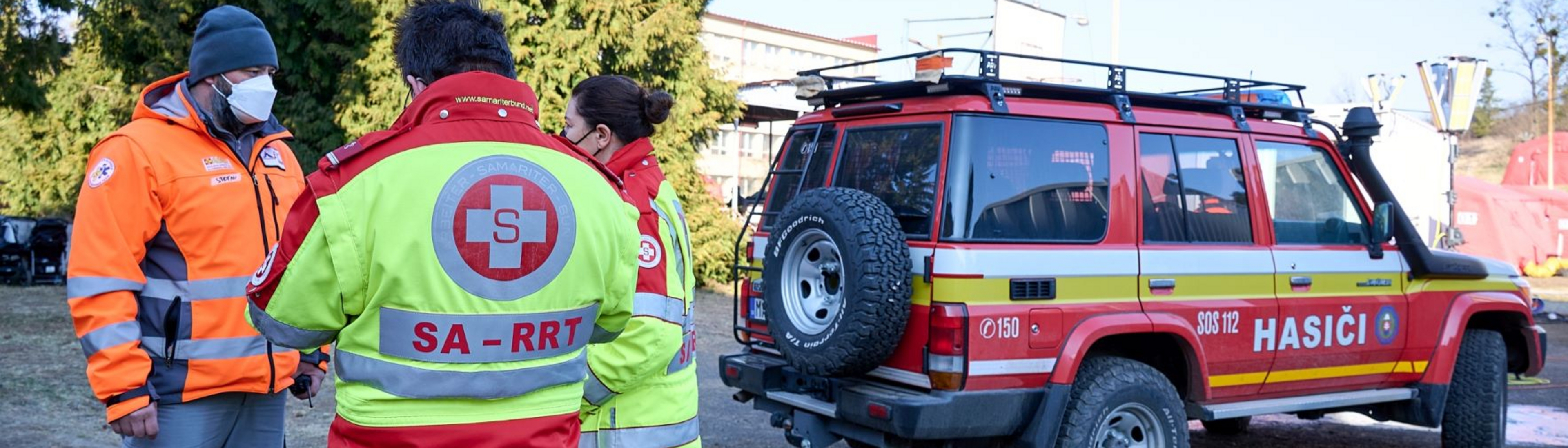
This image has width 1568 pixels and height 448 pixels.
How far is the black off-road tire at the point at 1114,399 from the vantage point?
16.7 feet

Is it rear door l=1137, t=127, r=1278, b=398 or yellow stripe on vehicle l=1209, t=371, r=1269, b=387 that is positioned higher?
rear door l=1137, t=127, r=1278, b=398

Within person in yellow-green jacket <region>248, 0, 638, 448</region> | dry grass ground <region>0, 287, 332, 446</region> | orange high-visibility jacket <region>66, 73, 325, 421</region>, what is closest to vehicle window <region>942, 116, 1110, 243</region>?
orange high-visibility jacket <region>66, 73, 325, 421</region>

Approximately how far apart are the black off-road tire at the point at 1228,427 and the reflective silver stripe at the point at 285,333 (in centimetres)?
676

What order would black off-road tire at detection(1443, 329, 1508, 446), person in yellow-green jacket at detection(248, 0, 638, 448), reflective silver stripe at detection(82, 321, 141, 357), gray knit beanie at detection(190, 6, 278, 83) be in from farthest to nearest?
black off-road tire at detection(1443, 329, 1508, 446)
gray knit beanie at detection(190, 6, 278, 83)
reflective silver stripe at detection(82, 321, 141, 357)
person in yellow-green jacket at detection(248, 0, 638, 448)

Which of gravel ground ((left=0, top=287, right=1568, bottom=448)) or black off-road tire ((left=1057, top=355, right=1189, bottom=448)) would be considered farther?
Answer: gravel ground ((left=0, top=287, right=1568, bottom=448))

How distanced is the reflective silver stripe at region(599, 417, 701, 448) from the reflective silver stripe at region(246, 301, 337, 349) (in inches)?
39.1

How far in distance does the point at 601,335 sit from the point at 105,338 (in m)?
1.30

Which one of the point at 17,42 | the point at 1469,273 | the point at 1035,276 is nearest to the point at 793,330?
the point at 1035,276

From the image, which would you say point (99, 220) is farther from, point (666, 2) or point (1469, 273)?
point (666, 2)

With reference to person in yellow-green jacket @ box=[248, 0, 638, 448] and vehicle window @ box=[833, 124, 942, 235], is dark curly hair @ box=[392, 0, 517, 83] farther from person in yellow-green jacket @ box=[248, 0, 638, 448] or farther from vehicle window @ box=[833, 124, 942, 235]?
vehicle window @ box=[833, 124, 942, 235]

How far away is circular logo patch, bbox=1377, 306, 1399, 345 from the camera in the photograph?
6.18 meters

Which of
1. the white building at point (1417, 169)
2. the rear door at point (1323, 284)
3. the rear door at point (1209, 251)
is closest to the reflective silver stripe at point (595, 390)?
the rear door at point (1209, 251)

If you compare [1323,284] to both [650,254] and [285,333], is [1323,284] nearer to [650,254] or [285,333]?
[650,254]

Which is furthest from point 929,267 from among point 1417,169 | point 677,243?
point 1417,169
